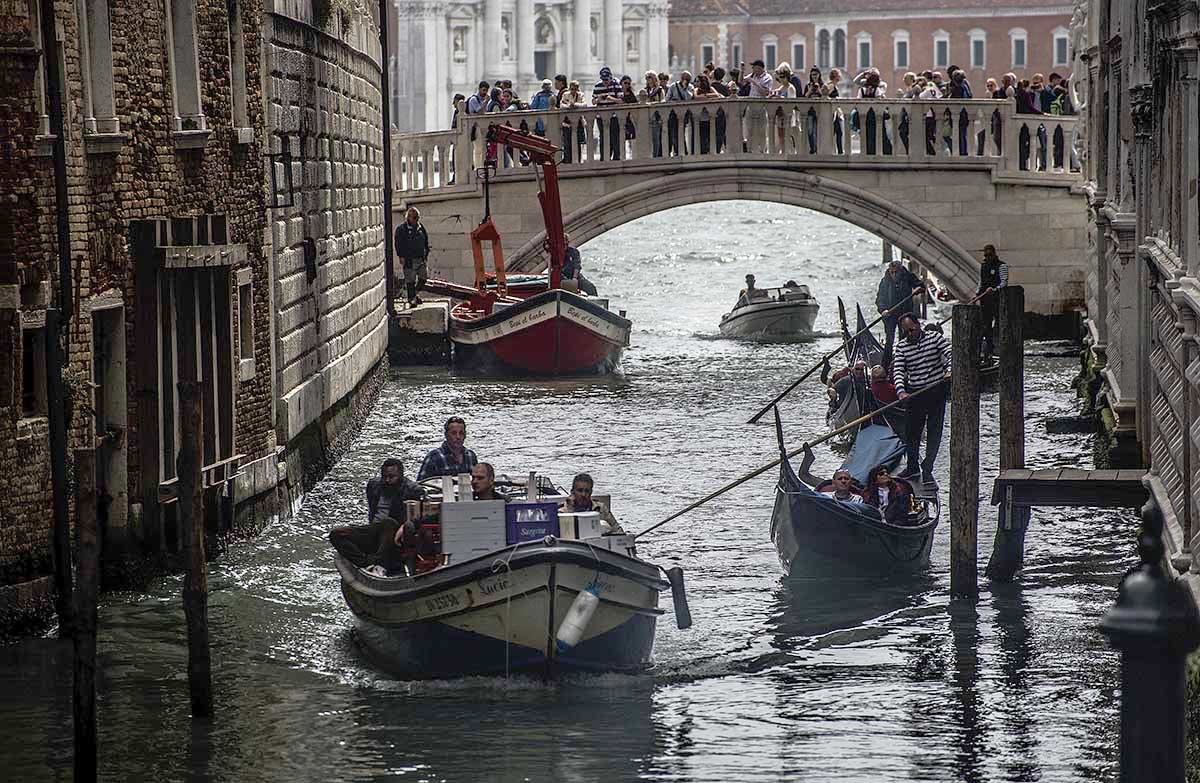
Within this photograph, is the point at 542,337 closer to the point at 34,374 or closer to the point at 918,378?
the point at 918,378

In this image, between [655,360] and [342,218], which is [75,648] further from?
[655,360]

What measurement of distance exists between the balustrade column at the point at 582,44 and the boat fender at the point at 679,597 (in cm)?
6140

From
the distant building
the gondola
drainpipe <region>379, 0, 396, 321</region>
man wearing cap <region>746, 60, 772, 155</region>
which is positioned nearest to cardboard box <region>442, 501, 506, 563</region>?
the gondola

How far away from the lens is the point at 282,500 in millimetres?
15414

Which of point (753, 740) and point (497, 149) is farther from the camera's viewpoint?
point (497, 149)

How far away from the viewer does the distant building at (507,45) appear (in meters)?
69.6

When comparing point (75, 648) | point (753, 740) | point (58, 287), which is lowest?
point (753, 740)

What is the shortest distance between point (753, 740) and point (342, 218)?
405 inches

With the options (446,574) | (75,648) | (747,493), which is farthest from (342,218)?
(75,648)

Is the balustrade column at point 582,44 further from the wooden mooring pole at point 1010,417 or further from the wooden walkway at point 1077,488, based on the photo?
the wooden walkway at point 1077,488

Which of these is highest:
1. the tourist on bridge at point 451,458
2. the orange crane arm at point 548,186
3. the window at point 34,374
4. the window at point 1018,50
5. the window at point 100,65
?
the window at point 1018,50

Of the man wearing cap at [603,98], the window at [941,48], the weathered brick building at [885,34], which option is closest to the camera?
the man wearing cap at [603,98]

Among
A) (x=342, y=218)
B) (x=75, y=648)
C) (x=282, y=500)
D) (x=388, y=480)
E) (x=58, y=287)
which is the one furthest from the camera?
(x=342, y=218)

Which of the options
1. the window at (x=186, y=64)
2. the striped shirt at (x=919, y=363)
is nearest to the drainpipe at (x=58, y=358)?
the window at (x=186, y=64)
